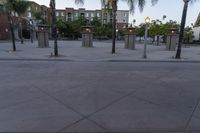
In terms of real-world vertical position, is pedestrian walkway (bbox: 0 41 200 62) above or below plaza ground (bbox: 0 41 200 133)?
below

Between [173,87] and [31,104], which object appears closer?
[31,104]

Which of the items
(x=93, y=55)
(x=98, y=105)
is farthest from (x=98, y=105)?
(x=93, y=55)

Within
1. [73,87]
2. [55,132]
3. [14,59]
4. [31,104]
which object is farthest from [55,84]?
[14,59]

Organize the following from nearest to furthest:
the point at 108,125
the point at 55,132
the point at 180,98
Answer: the point at 55,132 → the point at 108,125 → the point at 180,98

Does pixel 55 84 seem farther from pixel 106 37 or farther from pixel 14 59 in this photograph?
pixel 106 37

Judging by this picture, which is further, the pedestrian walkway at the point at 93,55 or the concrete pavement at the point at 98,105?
the pedestrian walkway at the point at 93,55

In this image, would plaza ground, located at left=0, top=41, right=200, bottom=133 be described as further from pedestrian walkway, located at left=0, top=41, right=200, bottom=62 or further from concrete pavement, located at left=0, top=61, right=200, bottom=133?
pedestrian walkway, located at left=0, top=41, right=200, bottom=62

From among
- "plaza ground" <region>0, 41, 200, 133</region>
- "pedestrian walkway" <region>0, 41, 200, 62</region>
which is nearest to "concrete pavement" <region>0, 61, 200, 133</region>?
"plaza ground" <region>0, 41, 200, 133</region>

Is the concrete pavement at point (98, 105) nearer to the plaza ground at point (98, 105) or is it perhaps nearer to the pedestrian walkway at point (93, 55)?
the plaza ground at point (98, 105)

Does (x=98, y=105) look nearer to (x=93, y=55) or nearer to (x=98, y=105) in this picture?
(x=98, y=105)

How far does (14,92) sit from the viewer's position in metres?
7.00

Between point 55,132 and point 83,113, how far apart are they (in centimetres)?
113

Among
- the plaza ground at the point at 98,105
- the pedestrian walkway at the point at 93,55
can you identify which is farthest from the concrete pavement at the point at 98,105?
the pedestrian walkway at the point at 93,55

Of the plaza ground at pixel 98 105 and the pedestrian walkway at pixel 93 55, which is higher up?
the plaza ground at pixel 98 105
